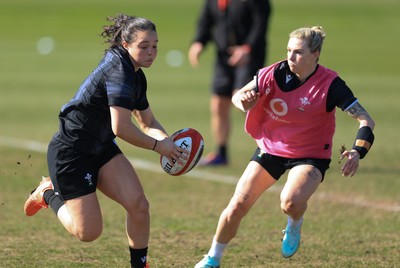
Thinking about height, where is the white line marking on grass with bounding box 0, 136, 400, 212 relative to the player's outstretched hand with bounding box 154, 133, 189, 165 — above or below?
below

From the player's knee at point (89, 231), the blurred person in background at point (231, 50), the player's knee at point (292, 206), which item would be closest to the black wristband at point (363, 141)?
the player's knee at point (292, 206)

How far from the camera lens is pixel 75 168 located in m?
7.46

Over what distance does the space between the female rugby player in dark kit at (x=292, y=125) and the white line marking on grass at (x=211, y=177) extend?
3.14 m

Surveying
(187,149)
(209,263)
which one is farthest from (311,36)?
(209,263)

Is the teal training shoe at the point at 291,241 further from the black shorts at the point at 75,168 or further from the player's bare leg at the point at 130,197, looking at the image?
the black shorts at the point at 75,168

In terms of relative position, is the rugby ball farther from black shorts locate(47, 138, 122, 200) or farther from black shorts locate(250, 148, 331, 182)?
black shorts locate(250, 148, 331, 182)

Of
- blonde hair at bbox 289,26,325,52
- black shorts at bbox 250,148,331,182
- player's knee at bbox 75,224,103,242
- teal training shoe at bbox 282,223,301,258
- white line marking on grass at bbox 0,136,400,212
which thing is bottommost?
white line marking on grass at bbox 0,136,400,212

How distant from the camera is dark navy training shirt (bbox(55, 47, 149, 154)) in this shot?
7.25 metres

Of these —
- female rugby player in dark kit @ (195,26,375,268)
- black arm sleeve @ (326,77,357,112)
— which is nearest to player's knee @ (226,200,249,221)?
female rugby player in dark kit @ (195,26,375,268)

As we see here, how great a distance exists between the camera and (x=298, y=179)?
7684 mm

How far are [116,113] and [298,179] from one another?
1687mm

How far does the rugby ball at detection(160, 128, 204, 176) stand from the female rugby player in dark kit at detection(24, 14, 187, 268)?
9 cm

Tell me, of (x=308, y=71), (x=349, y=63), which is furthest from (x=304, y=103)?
(x=349, y=63)

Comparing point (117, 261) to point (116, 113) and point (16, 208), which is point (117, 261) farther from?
point (16, 208)
